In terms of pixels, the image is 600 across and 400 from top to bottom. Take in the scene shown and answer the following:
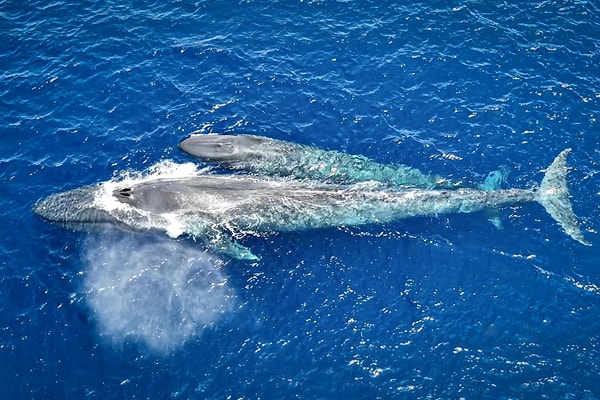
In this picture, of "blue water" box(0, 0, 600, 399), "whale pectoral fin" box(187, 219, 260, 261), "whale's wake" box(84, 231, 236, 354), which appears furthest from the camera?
"whale pectoral fin" box(187, 219, 260, 261)

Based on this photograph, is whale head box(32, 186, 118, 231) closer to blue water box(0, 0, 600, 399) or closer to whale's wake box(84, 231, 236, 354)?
blue water box(0, 0, 600, 399)

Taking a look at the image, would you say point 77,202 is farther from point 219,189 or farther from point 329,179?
point 329,179

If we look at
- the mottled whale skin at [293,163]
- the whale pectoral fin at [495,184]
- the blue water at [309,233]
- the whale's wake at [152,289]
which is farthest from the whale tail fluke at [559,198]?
the whale's wake at [152,289]

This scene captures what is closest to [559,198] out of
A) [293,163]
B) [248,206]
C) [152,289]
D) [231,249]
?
[293,163]

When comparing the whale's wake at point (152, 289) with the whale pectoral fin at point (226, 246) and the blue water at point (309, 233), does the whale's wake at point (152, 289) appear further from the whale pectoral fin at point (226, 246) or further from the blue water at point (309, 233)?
the whale pectoral fin at point (226, 246)

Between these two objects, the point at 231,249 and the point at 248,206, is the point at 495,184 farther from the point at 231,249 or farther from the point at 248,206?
the point at 231,249

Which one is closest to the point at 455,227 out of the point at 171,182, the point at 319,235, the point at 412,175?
the point at 412,175

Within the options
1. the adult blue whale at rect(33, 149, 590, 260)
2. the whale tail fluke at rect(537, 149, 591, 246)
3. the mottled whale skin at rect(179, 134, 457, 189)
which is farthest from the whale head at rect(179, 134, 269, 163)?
the whale tail fluke at rect(537, 149, 591, 246)
